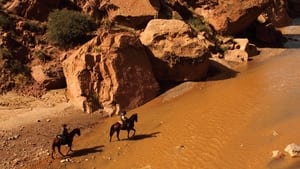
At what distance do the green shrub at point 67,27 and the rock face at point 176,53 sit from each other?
3366 mm

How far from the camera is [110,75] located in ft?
72.9

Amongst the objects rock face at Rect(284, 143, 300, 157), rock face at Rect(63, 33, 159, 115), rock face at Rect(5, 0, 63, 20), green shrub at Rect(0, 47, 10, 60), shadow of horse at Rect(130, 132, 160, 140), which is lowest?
shadow of horse at Rect(130, 132, 160, 140)

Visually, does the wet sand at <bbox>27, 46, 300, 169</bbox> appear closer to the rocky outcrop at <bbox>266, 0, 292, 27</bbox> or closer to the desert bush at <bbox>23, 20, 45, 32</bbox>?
the desert bush at <bbox>23, 20, 45, 32</bbox>

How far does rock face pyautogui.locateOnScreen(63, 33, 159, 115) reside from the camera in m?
21.6

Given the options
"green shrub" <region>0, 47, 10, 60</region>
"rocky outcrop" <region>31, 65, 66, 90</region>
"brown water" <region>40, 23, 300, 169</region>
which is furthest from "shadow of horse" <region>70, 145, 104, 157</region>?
"green shrub" <region>0, 47, 10, 60</region>

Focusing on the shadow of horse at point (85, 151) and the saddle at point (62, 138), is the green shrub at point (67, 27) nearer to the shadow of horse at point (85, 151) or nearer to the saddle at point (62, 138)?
the shadow of horse at point (85, 151)

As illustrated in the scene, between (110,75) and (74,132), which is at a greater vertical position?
(110,75)

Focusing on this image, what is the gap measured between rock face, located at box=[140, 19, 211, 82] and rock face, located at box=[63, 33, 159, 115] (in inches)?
60.9

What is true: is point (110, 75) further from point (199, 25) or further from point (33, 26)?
point (199, 25)

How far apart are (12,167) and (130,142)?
4.55m

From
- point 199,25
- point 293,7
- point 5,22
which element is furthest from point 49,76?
point 293,7

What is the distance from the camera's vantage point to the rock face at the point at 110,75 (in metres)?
21.6

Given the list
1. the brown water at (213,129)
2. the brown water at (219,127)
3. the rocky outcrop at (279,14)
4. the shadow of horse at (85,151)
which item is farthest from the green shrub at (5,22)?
the rocky outcrop at (279,14)

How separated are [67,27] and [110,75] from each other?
15.6ft
